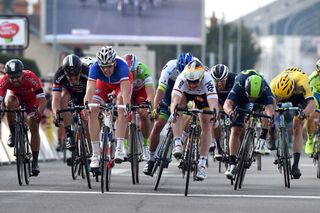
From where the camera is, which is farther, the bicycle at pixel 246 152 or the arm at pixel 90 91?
the bicycle at pixel 246 152

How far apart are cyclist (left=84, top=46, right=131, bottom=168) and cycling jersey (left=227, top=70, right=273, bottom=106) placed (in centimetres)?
159

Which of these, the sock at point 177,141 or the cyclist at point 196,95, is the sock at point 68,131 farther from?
the sock at point 177,141

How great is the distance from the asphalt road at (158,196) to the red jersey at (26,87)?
3.91 feet

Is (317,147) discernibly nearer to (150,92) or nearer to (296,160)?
(296,160)

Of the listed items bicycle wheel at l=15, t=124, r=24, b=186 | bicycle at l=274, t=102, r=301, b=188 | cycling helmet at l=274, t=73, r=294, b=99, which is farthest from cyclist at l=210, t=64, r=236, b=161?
bicycle wheel at l=15, t=124, r=24, b=186

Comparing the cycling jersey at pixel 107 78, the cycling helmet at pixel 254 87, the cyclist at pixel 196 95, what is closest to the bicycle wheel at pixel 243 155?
the cyclist at pixel 196 95

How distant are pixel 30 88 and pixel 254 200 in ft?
14.1

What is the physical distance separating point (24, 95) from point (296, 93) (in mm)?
3919

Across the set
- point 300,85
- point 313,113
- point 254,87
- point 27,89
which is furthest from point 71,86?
point 313,113

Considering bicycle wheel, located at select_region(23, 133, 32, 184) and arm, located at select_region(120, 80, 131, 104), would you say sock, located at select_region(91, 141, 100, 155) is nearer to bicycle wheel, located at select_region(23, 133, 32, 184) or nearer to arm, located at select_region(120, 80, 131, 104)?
arm, located at select_region(120, 80, 131, 104)

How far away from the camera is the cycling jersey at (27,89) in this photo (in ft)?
58.0

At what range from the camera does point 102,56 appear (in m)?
16.2

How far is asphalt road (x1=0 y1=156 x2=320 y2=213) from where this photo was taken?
13.9 m

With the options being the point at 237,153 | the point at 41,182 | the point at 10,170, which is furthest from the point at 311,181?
the point at 10,170
